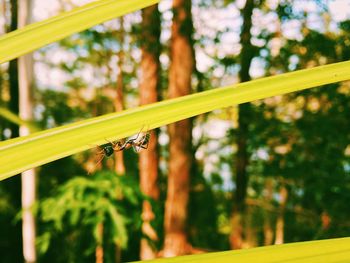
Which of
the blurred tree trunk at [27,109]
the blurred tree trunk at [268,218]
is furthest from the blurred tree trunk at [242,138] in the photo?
the blurred tree trunk at [27,109]

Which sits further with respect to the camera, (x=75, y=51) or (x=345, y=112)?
(x=75, y=51)

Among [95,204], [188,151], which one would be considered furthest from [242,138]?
[95,204]

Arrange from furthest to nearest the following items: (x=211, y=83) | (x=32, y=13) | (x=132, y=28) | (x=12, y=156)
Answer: (x=211, y=83)
(x=132, y=28)
(x=32, y=13)
(x=12, y=156)

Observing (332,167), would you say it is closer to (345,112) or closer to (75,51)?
(345,112)

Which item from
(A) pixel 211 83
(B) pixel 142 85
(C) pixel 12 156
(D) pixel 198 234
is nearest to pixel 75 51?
(A) pixel 211 83

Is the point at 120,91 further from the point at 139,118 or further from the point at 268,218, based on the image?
the point at 268,218

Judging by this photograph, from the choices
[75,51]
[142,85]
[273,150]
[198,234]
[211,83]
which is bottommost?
[198,234]

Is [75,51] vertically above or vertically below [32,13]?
above
